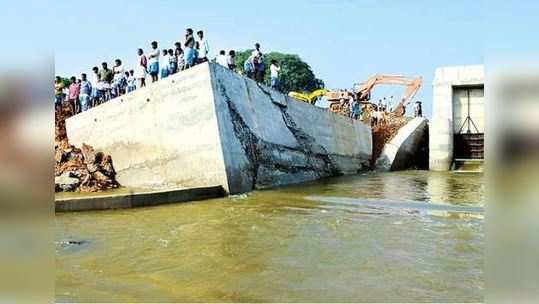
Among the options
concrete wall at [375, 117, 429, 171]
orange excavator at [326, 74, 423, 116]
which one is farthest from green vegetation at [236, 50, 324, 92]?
concrete wall at [375, 117, 429, 171]

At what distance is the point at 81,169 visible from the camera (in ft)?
36.2

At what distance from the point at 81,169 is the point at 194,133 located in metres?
2.53

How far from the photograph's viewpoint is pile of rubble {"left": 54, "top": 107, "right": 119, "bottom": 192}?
34.3 ft

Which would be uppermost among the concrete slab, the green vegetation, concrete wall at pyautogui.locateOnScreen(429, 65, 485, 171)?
the green vegetation

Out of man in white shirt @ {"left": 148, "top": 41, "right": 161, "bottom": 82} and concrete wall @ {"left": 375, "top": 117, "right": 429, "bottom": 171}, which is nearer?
man in white shirt @ {"left": 148, "top": 41, "right": 161, "bottom": 82}

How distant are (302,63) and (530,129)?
56.7 m

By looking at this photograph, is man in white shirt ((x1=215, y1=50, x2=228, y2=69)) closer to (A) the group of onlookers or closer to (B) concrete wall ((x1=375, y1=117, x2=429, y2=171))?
(A) the group of onlookers

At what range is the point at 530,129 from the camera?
0.95 metres

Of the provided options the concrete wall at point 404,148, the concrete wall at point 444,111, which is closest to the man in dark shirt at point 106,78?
the concrete wall at point 404,148

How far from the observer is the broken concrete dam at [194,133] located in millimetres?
10469

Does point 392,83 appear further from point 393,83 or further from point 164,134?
point 164,134

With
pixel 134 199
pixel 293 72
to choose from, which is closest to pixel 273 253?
pixel 134 199

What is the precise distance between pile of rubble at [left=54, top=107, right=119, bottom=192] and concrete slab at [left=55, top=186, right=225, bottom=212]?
1760 mm

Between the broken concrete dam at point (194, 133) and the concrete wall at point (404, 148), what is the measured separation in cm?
867
